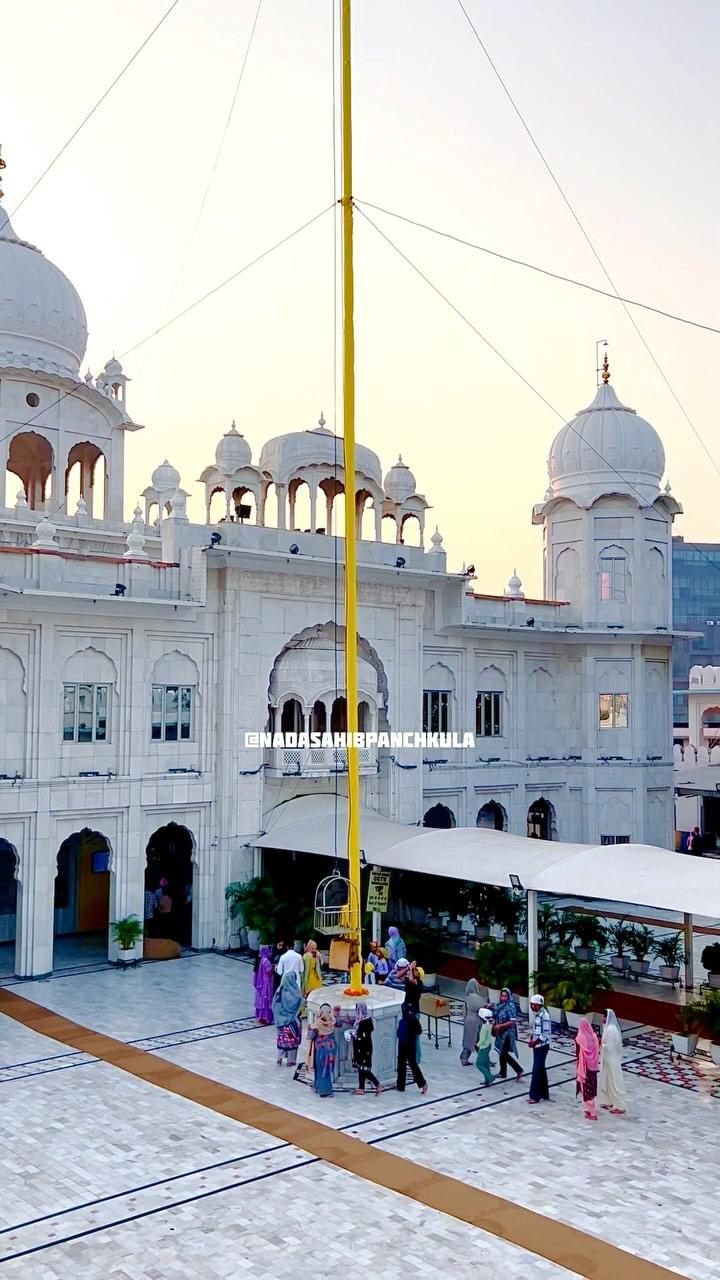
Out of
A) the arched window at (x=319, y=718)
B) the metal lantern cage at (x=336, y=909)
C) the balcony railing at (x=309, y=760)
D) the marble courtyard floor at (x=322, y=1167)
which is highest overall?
the arched window at (x=319, y=718)

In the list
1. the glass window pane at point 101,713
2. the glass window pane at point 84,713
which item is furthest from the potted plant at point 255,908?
the glass window pane at point 84,713

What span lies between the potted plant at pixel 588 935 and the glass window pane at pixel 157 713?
958 centimetres

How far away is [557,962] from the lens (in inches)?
781

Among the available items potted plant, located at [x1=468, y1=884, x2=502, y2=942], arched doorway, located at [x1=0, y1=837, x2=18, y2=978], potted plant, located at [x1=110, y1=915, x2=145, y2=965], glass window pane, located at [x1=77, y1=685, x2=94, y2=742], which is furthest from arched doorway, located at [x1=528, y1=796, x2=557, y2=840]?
arched doorway, located at [x1=0, y1=837, x2=18, y2=978]

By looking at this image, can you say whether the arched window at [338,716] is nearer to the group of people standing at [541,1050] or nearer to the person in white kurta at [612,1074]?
the group of people standing at [541,1050]

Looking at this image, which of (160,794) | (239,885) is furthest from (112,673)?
(239,885)

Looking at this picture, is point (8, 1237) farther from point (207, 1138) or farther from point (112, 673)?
point (112, 673)

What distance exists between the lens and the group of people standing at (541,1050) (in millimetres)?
14852

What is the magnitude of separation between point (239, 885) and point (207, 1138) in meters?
10.9

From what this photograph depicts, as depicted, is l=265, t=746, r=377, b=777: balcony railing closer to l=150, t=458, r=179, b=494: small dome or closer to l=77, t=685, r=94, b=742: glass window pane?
l=77, t=685, r=94, b=742: glass window pane

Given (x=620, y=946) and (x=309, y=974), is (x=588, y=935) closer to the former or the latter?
(x=620, y=946)

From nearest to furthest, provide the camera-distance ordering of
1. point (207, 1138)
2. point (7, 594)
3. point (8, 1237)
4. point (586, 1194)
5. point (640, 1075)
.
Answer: point (8, 1237)
point (586, 1194)
point (207, 1138)
point (640, 1075)
point (7, 594)

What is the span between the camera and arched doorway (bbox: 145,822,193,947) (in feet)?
84.5

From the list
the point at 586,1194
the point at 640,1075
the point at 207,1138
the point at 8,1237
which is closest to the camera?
the point at 8,1237
